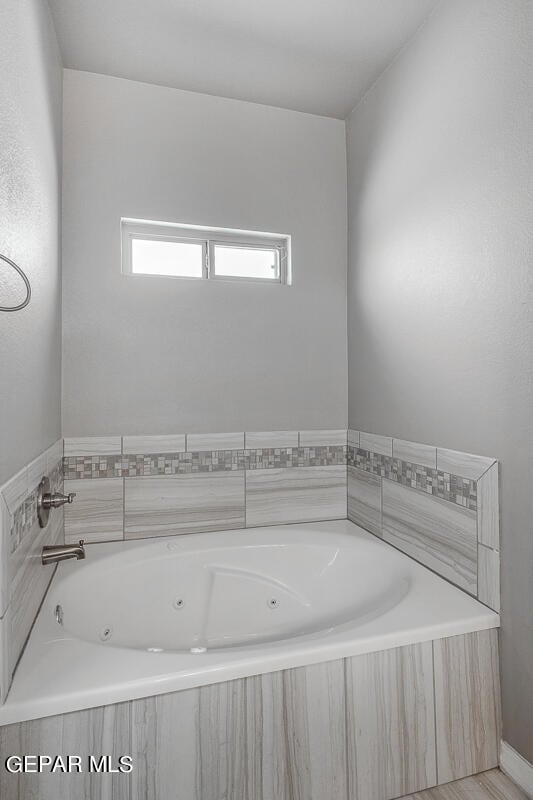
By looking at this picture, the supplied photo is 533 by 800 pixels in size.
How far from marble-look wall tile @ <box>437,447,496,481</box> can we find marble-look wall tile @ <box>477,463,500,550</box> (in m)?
0.02

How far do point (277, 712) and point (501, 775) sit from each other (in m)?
0.80

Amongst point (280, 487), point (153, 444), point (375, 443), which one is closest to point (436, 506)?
point (375, 443)

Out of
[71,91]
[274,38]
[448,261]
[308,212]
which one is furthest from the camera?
[308,212]

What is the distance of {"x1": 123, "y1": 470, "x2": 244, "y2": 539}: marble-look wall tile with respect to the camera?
87.4 inches

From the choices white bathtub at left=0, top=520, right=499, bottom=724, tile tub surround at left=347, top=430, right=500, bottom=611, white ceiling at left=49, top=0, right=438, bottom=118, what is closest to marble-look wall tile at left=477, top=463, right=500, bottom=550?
tile tub surround at left=347, top=430, right=500, bottom=611

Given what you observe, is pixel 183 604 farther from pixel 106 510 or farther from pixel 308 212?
pixel 308 212

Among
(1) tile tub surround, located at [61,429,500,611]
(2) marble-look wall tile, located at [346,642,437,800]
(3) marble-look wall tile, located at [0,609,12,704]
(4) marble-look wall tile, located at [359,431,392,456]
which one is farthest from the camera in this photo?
(4) marble-look wall tile, located at [359,431,392,456]

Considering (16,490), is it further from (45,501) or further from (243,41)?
(243,41)

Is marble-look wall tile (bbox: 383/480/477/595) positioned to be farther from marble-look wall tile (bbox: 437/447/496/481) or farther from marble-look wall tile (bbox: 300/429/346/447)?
marble-look wall tile (bbox: 300/429/346/447)

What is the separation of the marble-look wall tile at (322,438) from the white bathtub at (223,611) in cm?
42

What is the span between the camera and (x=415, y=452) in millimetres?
1914

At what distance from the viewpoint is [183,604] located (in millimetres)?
2008

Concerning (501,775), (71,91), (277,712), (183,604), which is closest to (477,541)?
(501,775)

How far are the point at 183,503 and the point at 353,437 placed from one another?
3.09 feet
